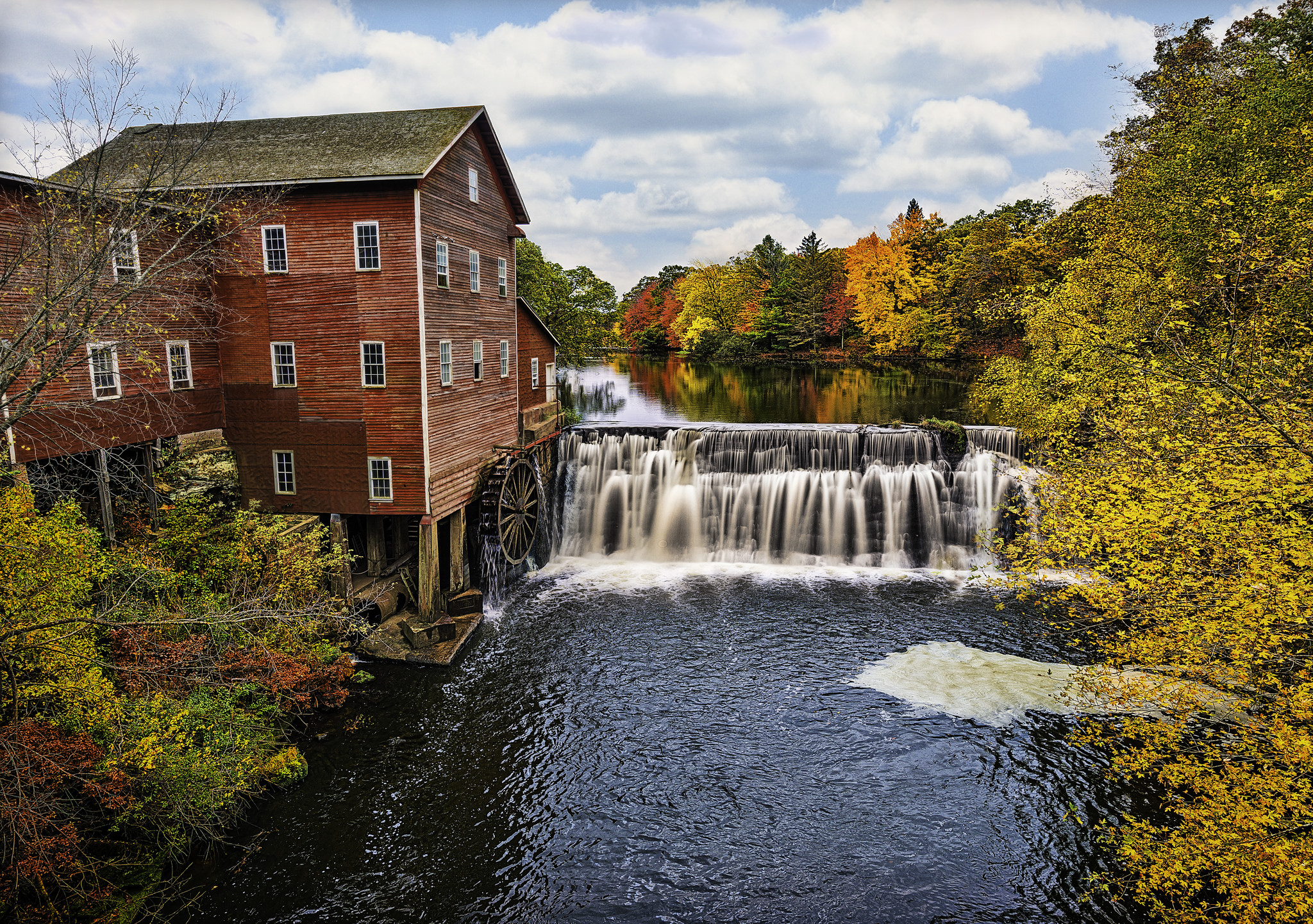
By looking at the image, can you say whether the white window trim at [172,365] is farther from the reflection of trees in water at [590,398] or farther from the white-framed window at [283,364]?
the reflection of trees in water at [590,398]

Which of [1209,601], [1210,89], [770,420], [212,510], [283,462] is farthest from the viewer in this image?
[770,420]

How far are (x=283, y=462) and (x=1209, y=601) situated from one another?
20.4 metres

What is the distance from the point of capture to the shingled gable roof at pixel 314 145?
60.4 feet

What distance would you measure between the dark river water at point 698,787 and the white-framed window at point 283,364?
8.07m

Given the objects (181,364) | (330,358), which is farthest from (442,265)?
(181,364)

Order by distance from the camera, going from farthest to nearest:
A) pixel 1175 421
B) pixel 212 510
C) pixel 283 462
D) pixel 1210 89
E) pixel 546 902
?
pixel 1210 89
pixel 283 462
pixel 212 510
pixel 1175 421
pixel 546 902

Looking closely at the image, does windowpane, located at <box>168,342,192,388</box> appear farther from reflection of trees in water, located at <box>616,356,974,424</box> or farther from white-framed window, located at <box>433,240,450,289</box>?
reflection of trees in water, located at <box>616,356,974,424</box>

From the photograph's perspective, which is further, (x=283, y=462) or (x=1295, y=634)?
(x=283, y=462)

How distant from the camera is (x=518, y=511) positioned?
24.2 metres

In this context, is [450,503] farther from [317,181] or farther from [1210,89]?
[1210,89]

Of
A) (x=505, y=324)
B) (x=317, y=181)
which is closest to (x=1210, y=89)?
(x=505, y=324)

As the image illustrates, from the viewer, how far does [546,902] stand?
35.8 ft

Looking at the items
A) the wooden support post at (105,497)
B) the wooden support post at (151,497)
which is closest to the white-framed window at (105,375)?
the wooden support post at (105,497)

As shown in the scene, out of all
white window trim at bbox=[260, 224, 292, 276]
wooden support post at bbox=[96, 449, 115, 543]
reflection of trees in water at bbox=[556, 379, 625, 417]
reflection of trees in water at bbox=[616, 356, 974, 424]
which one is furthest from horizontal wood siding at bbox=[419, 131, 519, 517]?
reflection of trees in water at bbox=[616, 356, 974, 424]
